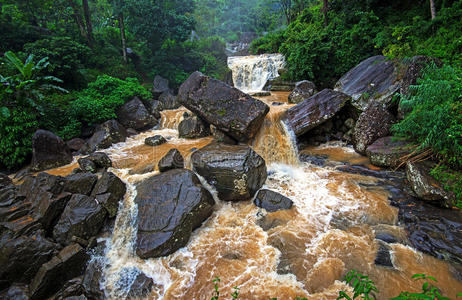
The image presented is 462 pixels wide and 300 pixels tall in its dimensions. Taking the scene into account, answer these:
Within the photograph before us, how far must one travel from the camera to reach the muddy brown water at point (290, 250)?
14.1 feet

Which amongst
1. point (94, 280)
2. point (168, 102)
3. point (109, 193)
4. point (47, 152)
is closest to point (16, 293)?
point (94, 280)

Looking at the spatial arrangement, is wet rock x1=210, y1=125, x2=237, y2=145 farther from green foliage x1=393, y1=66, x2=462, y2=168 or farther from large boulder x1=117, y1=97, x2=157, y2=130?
green foliage x1=393, y1=66, x2=462, y2=168

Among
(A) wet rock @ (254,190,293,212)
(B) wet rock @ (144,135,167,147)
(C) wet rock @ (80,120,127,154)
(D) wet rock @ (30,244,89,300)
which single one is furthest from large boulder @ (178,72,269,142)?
(D) wet rock @ (30,244,89,300)

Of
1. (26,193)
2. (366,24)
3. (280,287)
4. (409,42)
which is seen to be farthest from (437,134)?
(26,193)

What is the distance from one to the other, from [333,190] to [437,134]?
3105 millimetres

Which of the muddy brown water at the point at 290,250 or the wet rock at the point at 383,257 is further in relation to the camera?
the wet rock at the point at 383,257

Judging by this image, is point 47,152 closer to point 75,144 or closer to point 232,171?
point 75,144

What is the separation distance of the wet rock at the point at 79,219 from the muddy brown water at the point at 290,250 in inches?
20.8

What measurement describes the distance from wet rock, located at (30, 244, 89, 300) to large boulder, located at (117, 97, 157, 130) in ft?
30.4

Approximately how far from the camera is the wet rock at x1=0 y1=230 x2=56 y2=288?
14.6 ft

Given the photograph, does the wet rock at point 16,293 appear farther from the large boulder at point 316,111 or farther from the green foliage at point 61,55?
the green foliage at point 61,55

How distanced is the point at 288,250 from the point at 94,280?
4294 millimetres

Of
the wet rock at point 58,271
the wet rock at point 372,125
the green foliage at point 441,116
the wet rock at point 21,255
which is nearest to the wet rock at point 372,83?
the wet rock at point 372,125

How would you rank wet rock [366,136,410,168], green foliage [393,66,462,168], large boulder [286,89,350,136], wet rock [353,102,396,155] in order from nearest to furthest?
green foliage [393,66,462,168] < wet rock [366,136,410,168] < wet rock [353,102,396,155] < large boulder [286,89,350,136]
